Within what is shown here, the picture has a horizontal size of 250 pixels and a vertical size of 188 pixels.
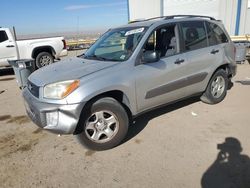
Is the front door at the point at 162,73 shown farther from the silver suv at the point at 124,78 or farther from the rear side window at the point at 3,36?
the rear side window at the point at 3,36

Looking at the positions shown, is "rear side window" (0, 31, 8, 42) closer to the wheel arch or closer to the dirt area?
the dirt area

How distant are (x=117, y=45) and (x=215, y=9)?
11703 millimetres

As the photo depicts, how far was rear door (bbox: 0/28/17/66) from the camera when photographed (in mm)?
10086

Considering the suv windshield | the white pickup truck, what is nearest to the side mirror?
the suv windshield

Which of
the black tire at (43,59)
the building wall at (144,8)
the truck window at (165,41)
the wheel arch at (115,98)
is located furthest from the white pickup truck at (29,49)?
the building wall at (144,8)

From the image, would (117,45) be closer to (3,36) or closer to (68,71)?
(68,71)

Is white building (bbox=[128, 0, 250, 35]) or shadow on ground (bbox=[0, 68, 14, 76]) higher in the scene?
white building (bbox=[128, 0, 250, 35])

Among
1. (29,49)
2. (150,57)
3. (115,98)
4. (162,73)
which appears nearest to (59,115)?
(115,98)

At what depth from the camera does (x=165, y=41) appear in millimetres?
4441

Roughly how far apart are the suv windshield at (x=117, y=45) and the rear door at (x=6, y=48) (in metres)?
6.65

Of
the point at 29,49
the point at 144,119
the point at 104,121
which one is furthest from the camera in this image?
the point at 29,49

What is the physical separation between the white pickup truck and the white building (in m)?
8.32

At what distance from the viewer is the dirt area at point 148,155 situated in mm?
3023

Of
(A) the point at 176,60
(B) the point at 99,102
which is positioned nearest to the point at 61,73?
(B) the point at 99,102
